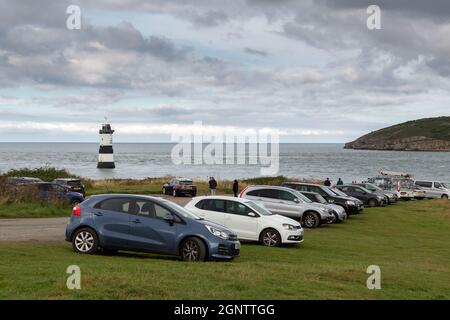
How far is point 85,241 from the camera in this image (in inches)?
606

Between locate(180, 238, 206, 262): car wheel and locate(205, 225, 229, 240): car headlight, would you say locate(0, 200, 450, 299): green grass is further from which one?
locate(205, 225, 229, 240): car headlight

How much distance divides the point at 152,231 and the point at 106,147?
3500 inches

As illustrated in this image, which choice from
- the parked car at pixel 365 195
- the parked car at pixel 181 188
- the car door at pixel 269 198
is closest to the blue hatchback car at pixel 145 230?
the car door at pixel 269 198

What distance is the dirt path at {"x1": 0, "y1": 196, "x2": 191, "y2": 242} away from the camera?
18.5 m

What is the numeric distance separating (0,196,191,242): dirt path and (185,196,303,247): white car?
4.50 m

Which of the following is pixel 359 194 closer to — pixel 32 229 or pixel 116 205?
pixel 32 229

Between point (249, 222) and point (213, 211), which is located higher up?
point (213, 211)

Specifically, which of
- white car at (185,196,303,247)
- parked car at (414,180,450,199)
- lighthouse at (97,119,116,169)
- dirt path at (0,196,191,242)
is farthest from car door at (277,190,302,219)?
lighthouse at (97,119,116,169)

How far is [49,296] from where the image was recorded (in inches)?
364

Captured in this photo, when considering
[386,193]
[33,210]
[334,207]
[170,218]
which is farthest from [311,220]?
[386,193]

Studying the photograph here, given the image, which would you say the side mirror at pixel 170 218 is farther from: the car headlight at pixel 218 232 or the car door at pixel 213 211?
the car door at pixel 213 211

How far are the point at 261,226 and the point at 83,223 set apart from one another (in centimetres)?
603

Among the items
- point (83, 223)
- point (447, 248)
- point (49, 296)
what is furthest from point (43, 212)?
point (49, 296)
